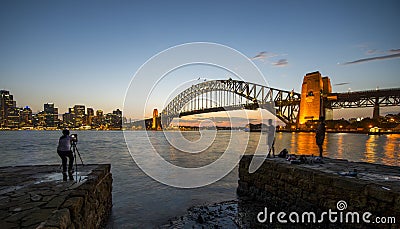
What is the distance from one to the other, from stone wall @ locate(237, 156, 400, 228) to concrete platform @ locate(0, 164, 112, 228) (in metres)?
4.42

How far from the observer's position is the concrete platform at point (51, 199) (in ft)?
9.72

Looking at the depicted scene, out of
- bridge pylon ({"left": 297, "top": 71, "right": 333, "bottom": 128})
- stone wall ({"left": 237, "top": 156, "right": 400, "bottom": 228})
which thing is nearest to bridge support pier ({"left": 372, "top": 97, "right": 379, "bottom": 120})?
bridge pylon ({"left": 297, "top": 71, "right": 333, "bottom": 128})

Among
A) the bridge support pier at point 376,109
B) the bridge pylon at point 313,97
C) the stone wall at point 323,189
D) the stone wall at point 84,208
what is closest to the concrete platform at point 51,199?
the stone wall at point 84,208

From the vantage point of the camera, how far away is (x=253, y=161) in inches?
304

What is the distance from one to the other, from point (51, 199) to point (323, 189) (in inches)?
194

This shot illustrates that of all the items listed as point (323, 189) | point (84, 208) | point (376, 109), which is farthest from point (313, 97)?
point (84, 208)

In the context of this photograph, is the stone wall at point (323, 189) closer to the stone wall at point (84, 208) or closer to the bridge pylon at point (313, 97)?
the stone wall at point (84, 208)

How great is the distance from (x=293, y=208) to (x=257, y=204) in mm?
1374

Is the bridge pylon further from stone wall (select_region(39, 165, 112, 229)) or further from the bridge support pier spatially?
stone wall (select_region(39, 165, 112, 229))

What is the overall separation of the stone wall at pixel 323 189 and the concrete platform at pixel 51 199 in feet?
14.5

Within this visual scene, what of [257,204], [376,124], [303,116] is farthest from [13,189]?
[376,124]

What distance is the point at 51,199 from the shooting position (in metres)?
3.67

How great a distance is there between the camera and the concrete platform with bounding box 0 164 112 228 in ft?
9.72

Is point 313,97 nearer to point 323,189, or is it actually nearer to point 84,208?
point 323,189
